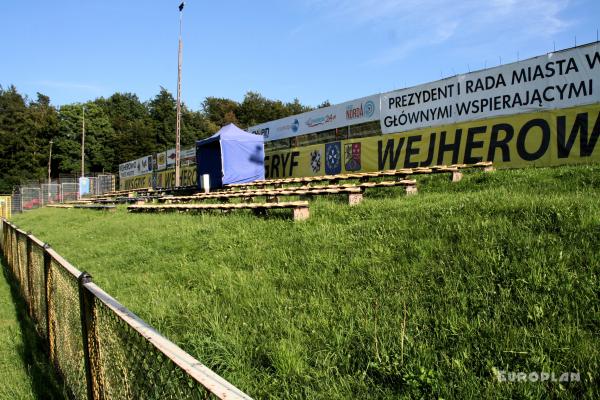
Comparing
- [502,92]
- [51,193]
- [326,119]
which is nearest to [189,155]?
[326,119]

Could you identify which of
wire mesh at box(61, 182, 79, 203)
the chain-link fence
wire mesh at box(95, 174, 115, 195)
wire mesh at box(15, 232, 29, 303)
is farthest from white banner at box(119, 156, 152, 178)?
the chain-link fence

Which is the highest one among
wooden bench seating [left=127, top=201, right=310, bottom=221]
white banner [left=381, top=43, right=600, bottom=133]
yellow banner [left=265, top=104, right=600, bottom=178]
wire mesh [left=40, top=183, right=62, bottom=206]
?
white banner [left=381, top=43, right=600, bottom=133]

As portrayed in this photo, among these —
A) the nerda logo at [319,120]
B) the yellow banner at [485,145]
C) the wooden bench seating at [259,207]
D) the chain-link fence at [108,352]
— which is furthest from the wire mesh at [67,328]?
the nerda logo at [319,120]

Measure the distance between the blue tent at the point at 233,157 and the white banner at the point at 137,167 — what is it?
740 inches

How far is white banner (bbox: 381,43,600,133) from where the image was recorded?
949 cm

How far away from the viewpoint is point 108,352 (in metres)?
2.51

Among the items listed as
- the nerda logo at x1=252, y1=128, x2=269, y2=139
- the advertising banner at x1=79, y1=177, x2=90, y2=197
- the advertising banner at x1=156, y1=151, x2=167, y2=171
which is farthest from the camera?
the advertising banner at x1=79, y1=177, x2=90, y2=197

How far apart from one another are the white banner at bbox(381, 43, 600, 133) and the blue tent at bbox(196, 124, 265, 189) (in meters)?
7.32

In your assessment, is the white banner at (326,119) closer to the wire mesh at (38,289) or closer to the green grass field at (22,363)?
the wire mesh at (38,289)

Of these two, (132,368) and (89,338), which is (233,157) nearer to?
(89,338)

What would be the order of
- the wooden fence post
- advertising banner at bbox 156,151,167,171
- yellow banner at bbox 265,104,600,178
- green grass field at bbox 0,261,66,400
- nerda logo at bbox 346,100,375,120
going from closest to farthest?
green grass field at bbox 0,261,66,400
the wooden fence post
yellow banner at bbox 265,104,600,178
nerda logo at bbox 346,100,375,120
advertising banner at bbox 156,151,167,171

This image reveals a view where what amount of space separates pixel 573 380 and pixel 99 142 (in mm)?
97943

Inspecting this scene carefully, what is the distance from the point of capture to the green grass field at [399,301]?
2641 mm

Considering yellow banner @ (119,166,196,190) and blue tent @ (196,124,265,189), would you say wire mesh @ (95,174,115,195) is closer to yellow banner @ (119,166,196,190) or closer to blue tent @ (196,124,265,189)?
yellow banner @ (119,166,196,190)
